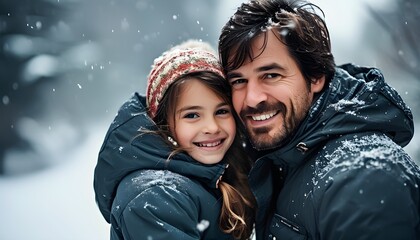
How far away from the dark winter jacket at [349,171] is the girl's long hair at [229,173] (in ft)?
0.54

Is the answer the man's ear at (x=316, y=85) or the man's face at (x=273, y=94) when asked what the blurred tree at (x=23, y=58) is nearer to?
the man's face at (x=273, y=94)

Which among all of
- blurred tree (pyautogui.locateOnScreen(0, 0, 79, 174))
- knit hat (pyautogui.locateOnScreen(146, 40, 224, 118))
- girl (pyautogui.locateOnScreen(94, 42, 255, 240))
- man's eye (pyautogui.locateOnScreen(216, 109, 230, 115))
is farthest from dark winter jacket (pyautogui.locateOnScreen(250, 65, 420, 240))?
blurred tree (pyautogui.locateOnScreen(0, 0, 79, 174))

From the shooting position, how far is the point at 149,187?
2.46 metres

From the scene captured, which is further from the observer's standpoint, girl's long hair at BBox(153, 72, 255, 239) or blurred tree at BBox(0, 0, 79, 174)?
blurred tree at BBox(0, 0, 79, 174)

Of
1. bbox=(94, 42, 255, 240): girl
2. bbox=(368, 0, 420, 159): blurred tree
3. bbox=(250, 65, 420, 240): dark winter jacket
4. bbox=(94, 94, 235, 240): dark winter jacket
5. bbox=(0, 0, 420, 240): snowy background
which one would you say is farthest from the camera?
bbox=(0, 0, 420, 240): snowy background

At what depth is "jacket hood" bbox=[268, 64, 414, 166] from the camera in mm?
2375

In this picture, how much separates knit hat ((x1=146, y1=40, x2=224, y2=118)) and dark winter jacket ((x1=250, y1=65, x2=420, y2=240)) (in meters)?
0.69

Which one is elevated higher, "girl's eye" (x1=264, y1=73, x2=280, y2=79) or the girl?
"girl's eye" (x1=264, y1=73, x2=280, y2=79)

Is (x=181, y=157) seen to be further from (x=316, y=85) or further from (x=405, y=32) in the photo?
(x=405, y=32)

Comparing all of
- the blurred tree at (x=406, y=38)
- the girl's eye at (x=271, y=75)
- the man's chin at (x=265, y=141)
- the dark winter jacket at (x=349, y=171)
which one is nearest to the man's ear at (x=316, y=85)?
the dark winter jacket at (x=349, y=171)

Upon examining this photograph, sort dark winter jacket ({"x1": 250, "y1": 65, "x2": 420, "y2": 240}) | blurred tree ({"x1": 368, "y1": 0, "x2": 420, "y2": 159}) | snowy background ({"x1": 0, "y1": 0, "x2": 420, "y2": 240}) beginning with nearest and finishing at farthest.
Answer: dark winter jacket ({"x1": 250, "y1": 65, "x2": 420, "y2": 240}) < blurred tree ({"x1": 368, "y1": 0, "x2": 420, "y2": 159}) < snowy background ({"x1": 0, "y1": 0, "x2": 420, "y2": 240})

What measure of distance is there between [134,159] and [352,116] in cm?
119

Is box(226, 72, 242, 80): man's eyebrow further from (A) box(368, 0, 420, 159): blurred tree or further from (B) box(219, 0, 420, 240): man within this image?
(A) box(368, 0, 420, 159): blurred tree

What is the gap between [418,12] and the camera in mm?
6824
